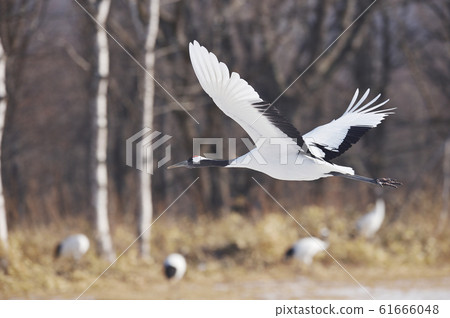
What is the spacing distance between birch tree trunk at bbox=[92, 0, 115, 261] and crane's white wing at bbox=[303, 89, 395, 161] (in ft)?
15.2

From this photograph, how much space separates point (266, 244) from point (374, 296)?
2023 mm

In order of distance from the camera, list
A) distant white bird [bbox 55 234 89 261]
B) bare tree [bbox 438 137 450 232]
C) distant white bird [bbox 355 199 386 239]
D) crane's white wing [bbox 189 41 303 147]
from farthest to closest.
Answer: bare tree [bbox 438 137 450 232], distant white bird [bbox 355 199 386 239], distant white bird [bbox 55 234 89 261], crane's white wing [bbox 189 41 303 147]

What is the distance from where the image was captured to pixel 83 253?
10.4 metres

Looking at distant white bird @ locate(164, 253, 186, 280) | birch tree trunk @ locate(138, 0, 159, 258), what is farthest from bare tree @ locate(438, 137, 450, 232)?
birch tree trunk @ locate(138, 0, 159, 258)

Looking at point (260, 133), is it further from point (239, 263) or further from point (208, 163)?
point (239, 263)

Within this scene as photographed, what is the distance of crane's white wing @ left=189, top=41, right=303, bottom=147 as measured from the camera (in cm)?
494

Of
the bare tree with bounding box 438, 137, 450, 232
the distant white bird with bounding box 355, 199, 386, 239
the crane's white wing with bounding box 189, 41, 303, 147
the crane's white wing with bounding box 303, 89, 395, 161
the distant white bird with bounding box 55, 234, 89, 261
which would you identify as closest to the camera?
the crane's white wing with bounding box 189, 41, 303, 147

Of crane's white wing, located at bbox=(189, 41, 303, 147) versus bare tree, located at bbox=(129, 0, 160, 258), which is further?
bare tree, located at bbox=(129, 0, 160, 258)

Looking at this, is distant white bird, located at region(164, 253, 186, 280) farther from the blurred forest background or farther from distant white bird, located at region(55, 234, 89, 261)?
the blurred forest background

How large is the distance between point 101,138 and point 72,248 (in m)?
1.50

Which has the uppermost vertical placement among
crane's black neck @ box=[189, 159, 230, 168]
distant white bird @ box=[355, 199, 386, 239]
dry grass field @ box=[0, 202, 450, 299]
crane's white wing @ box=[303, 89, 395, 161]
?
crane's white wing @ box=[303, 89, 395, 161]

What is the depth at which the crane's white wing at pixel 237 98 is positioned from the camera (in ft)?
16.2

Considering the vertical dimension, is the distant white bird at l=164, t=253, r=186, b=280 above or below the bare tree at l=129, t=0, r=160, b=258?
below

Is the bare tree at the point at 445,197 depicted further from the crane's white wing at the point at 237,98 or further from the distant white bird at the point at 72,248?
the crane's white wing at the point at 237,98
